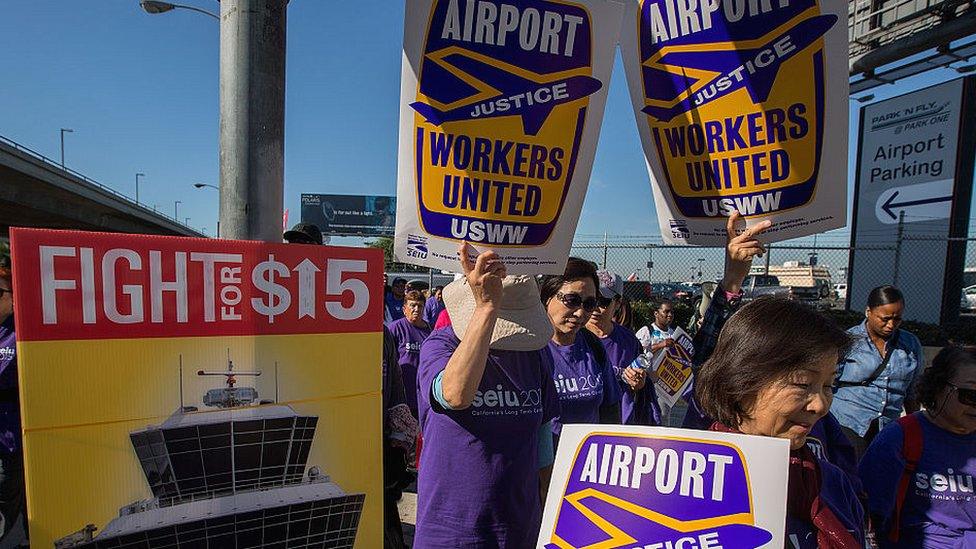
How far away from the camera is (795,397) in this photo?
133cm

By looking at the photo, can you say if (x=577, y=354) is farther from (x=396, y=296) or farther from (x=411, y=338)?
(x=396, y=296)

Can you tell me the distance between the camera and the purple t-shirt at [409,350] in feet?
15.8

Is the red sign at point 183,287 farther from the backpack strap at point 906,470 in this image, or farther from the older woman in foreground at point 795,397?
the backpack strap at point 906,470

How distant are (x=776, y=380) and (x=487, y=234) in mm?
926

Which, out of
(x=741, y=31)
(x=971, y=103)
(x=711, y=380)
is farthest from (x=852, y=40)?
(x=711, y=380)

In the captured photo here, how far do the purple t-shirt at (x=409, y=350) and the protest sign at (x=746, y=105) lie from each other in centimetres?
305

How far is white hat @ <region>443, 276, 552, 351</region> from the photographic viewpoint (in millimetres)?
1989

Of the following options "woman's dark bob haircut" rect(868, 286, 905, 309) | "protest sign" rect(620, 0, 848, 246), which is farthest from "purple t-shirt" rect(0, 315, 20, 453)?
"woman's dark bob haircut" rect(868, 286, 905, 309)

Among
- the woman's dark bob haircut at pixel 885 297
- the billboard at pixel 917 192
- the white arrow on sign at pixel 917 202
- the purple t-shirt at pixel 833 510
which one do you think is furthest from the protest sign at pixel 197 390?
the white arrow on sign at pixel 917 202

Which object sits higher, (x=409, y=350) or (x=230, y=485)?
(x=230, y=485)

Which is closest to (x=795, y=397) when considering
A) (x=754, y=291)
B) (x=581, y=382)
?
(x=581, y=382)

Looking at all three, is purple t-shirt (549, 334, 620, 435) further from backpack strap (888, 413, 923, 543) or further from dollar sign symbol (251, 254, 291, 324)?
dollar sign symbol (251, 254, 291, 324)

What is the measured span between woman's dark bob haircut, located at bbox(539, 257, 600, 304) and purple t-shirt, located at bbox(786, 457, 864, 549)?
4.85 ft

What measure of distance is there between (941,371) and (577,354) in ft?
4.94
